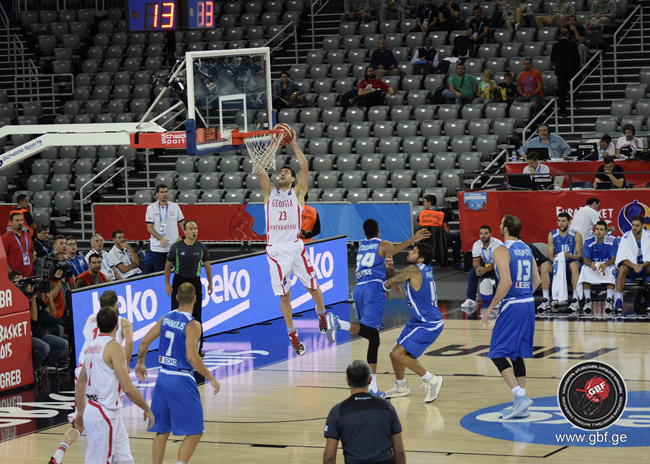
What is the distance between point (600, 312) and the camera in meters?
16.1

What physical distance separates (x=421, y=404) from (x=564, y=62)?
12.2m

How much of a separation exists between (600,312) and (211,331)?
6473 millimetres

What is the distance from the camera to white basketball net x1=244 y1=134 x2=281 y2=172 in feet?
36.6

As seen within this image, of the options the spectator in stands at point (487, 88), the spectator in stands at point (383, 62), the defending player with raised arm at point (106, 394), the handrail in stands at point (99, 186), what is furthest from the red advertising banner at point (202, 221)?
the defending player with raised arm at point (106, 394)

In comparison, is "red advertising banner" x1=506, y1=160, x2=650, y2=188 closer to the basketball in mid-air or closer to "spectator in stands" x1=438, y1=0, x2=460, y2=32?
"spectator in stands" x1=438, y1=0, x2=460, y2=32

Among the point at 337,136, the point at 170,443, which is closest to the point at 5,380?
the point at 170,443

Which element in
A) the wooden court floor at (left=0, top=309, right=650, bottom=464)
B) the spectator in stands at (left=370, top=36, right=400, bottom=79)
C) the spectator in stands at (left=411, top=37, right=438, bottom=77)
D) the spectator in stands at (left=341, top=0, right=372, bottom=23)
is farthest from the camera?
the spectator in stands at (left=341, top=0, right=372, bottom=23)

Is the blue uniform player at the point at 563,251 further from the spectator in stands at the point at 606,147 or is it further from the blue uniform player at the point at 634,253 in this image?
the spectator in stands at the point at 606,147

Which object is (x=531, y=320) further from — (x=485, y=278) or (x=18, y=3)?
(x=18, y=3)

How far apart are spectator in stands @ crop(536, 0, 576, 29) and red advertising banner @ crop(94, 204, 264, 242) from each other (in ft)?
27.4

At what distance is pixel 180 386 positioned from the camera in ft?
26.9

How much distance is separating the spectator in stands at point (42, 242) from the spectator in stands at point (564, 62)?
11540mm

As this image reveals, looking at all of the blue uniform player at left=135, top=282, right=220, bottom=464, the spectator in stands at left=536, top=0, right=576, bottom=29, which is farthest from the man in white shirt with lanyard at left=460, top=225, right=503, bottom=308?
the blue uniform player at left=135, top=282, right=220, bottom=464

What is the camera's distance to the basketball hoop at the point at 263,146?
11109 millimetres
